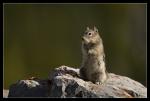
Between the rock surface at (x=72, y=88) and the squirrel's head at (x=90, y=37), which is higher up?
the squirrel's head at (x=90, y=37)

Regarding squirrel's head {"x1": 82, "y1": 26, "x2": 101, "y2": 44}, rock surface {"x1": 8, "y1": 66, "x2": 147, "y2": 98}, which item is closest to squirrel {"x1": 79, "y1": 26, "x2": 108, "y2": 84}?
squirrel's head {"x1": 82, "y1": 26, "x2": 101, "y2": 44}

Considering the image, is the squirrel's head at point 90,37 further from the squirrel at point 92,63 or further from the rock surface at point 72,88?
the rock surface at point 72,88

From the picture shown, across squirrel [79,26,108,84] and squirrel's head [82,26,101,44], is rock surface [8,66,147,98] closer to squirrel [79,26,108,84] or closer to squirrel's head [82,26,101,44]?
squirrel [79,26,108,84]

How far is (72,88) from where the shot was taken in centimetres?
1534

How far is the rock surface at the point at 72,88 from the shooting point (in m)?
15.3

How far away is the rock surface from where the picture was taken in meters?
15.3

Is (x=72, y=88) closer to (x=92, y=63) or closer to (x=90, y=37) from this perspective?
(x=92, y=63)

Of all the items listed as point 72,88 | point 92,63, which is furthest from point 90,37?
point 72,88

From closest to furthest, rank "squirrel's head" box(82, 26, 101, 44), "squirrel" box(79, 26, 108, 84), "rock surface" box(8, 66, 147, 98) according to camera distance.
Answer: "rock surface" box(8, 66, 147, 98) < "squirrel" box(79, 26, 108, 84) < "squirrel's head" box(82, 26, 101, 44)

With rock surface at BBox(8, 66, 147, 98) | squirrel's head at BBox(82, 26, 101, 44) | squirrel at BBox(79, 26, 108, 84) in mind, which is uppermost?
squirrel's head at BBox(82, 26, 101, 44)

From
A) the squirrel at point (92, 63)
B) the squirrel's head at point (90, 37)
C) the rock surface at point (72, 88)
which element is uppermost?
the squirrel's head at point (90, 37)

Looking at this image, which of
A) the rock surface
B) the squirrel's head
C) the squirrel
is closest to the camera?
the rock surface

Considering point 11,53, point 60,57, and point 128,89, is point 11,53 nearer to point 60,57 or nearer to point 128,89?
point 60,57

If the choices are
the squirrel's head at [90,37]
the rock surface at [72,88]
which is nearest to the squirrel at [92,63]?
the squirrel's head at [90,37]
